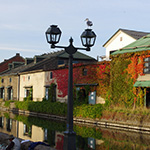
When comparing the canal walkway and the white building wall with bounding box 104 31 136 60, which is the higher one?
the white building wall with bounding box 104 31 136 60

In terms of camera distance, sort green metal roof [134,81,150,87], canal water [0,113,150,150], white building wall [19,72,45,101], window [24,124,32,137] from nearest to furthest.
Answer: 1. canal water [0,113,150,150]
2. window [24,124,32,137]
3. green metal roof [134,81,150,87]
4. white building wall [19,72,45,101]

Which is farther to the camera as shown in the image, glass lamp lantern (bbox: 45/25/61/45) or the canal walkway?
the canal walkway

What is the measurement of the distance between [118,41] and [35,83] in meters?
13.3

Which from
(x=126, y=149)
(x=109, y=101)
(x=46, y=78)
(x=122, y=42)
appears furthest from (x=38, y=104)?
(x=126, y=149)

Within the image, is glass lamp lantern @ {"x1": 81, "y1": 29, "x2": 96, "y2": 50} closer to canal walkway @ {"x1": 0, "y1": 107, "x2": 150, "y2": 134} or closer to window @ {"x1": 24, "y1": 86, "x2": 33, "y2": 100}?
canal walkway @ {"x1": 0, "y1": 107, "x2": 150, "y2": 134}

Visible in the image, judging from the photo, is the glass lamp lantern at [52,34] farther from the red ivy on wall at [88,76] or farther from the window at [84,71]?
the window at [84,71]

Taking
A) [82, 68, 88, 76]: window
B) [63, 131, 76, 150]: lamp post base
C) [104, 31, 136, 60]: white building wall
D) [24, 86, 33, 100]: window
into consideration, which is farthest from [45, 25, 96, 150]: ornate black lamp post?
[24, 86, 33, 100]: window

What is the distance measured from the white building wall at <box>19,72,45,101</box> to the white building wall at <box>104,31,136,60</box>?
9649 mm

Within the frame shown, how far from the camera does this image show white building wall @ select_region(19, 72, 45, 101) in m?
41.0

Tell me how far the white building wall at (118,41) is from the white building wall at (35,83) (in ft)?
31.7

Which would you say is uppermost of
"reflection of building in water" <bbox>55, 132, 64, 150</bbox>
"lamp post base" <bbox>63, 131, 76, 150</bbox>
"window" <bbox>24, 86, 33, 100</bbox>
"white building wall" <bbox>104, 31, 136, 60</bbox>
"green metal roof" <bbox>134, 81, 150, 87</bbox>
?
"white building wall" <bbox>104, 31, 136, 60</bbox>

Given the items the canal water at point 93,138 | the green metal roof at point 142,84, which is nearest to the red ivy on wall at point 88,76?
the green metal roof at point 142,84

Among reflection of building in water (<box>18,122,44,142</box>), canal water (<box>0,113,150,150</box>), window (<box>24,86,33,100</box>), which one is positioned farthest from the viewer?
window (<box>24,86,33,100</box>)

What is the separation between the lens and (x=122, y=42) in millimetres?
42938
